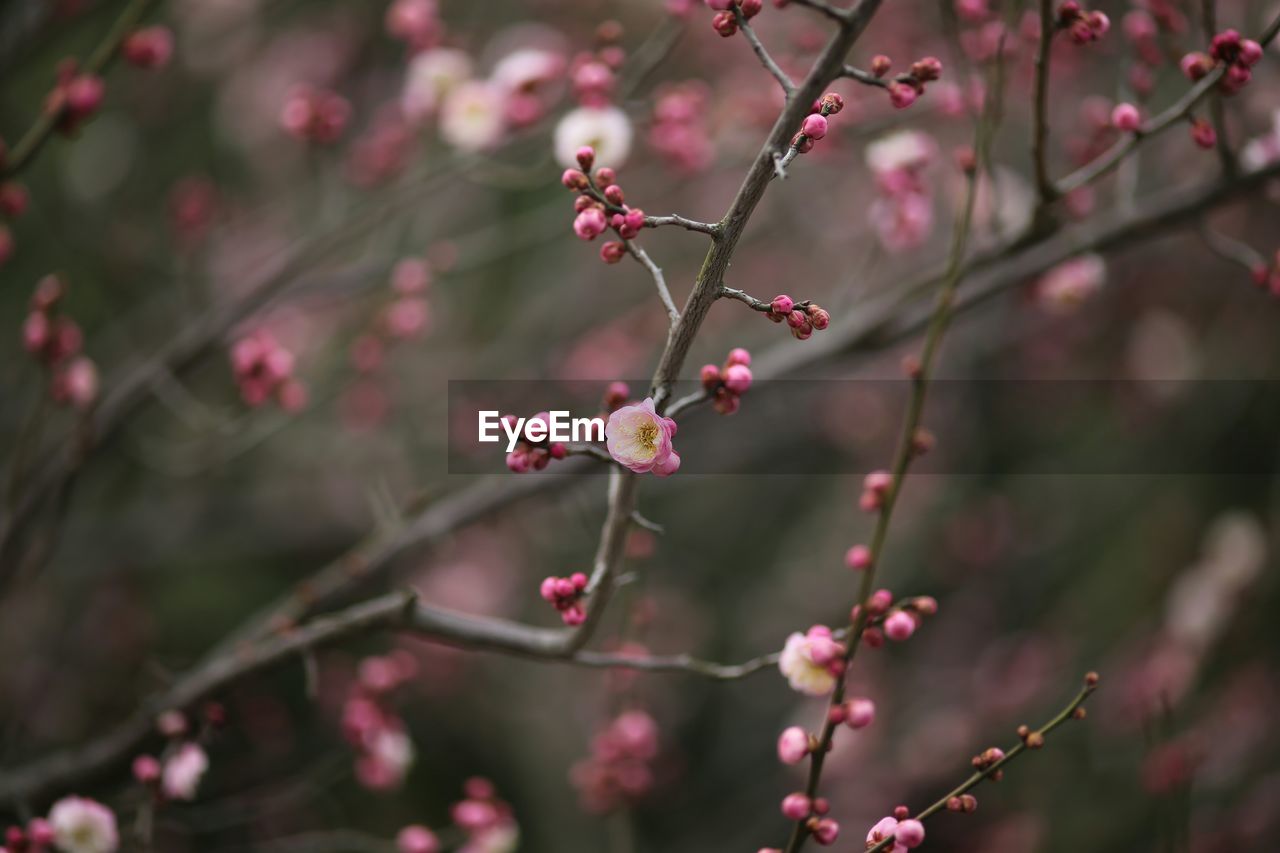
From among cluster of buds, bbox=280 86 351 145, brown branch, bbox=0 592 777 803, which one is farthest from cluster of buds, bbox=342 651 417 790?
cluster of buds, bbox=280 86 351 145

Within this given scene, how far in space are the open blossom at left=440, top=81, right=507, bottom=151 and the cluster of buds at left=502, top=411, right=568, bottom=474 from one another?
58.0 inches

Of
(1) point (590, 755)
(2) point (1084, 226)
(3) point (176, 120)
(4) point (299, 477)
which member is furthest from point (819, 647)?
(3) point (176, 120)

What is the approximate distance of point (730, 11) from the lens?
3.43 feet

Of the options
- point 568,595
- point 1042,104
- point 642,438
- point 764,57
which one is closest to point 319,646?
point 568,595

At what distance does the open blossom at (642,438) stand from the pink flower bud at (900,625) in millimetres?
374

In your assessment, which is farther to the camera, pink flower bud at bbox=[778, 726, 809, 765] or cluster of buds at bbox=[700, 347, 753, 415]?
pink flower bud at bbox=[778, 726, 809, 765]

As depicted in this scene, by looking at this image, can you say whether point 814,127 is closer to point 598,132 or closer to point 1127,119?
point 1127,119

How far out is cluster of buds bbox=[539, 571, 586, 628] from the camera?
46.0 inches

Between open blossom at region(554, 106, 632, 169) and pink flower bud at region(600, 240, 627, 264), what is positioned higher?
open blossom at region(554, 106, 632, 169)

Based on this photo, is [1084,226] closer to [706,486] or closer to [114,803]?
[114,803]

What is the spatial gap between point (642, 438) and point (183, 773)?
3.85ft

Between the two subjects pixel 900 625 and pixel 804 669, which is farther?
pixel 804 669

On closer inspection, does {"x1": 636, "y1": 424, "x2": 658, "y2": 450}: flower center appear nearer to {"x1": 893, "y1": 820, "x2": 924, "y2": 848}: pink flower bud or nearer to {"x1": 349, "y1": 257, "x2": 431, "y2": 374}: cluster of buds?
{"x1": 893, "y1": 820, "x2": 924, "y2": 848}: pink flower bud

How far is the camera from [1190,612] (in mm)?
3346
